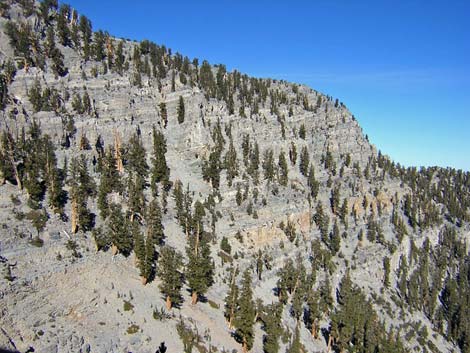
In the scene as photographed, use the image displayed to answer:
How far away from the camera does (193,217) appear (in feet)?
333

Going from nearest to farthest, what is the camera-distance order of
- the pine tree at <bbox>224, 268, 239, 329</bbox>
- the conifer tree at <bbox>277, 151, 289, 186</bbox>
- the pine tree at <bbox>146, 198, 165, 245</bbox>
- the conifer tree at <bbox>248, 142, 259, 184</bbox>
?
1. the pine tree at <bbox>224, 268, 239, 329</bbox>
2. the pine tree at <bbox>146, 198, 165, 245</bbox>
3. the conifer tree at <bbox>248, 142, 259, 184</bbox>
4. the conifer tree at <bbox>277, 151, 289, 186</bbox>

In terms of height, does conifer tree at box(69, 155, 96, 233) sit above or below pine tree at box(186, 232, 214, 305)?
above

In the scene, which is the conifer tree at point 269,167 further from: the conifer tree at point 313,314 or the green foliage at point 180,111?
the conifer tree at point 313,314

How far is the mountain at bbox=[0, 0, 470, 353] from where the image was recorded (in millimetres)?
62469

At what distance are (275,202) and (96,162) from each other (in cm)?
5649

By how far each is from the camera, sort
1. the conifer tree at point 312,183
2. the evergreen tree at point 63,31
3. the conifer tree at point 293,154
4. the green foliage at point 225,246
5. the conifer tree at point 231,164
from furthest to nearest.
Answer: the conifer tree at point 293,154, the conifer tree at point 312,183, the evergreen tree at point 63,31, the conifer tree at point 231,164, the green foliage at point 225,246

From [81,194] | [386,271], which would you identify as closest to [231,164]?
[81,194]

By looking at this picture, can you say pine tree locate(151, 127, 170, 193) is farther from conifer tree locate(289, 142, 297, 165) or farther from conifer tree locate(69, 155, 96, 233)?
conifer tree locate(289, 142, 297, 165)

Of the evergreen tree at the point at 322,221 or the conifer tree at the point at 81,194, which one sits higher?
Answer: the conifer tree at the point at 81,194

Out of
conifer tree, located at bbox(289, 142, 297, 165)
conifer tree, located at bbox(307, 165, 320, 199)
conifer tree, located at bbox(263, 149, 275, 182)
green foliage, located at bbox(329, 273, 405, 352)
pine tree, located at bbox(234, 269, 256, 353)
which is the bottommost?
green foliage, located at bbox(329, 273, 405, 352)

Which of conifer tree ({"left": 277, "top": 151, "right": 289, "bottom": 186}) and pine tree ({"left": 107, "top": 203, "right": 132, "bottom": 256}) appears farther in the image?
conifer tree ({"left": 277, "top": 151, "right": 289, "bottom": 186})

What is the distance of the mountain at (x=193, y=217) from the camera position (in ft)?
205

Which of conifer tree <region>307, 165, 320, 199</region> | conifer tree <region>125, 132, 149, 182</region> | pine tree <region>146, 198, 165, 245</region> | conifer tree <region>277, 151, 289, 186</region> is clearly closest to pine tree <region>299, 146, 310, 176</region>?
conifer tree <region>307, 165, 320, 199</region>

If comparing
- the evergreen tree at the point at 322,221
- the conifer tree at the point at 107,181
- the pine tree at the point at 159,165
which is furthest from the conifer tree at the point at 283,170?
the conifer tree at the point at 107,181
